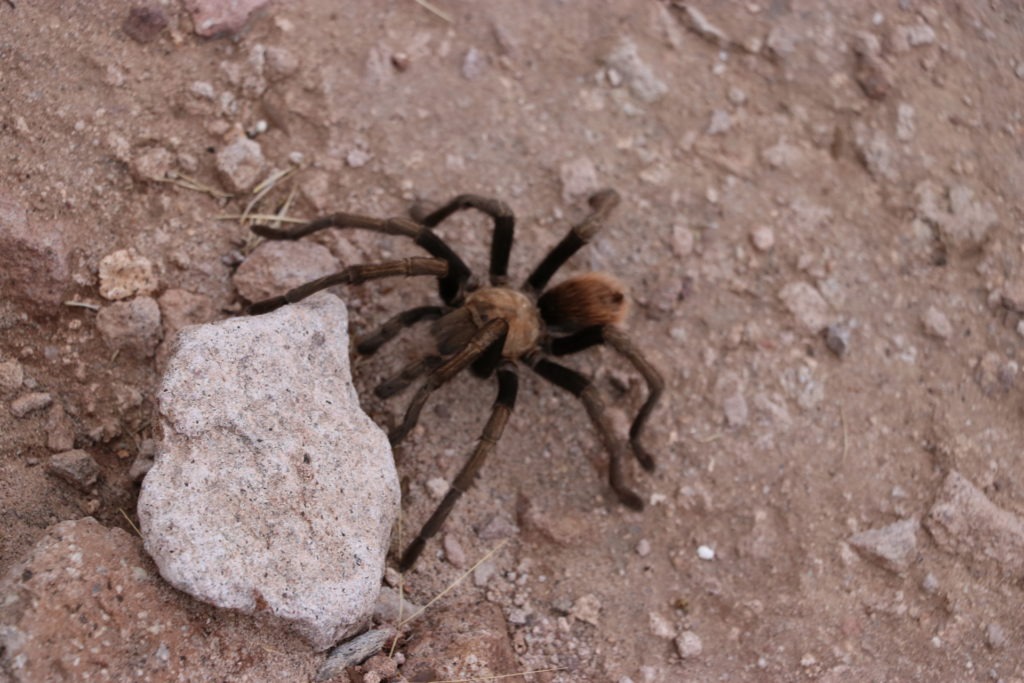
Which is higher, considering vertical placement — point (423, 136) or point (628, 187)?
point (628, 187)

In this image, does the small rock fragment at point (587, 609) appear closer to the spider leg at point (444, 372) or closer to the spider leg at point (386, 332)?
the spider leg at point (444, 372)

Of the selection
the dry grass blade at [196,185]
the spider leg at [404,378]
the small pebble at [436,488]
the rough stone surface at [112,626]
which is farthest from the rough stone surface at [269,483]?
the dry grass blade at [196,185]

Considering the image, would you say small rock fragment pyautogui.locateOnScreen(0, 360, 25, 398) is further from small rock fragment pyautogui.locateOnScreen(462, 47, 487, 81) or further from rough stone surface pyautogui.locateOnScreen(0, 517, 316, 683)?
small rock fragment pyautogui.locateOnScreen(462, 47, 487, 81)

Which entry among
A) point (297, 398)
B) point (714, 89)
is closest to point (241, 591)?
point (297, 398)

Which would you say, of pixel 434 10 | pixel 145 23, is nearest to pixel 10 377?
pixel 145 23

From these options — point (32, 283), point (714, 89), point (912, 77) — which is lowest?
point (32, 283)

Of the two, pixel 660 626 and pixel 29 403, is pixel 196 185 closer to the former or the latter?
pixel 29 403

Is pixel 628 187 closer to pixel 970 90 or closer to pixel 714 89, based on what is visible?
pixel 714 89
